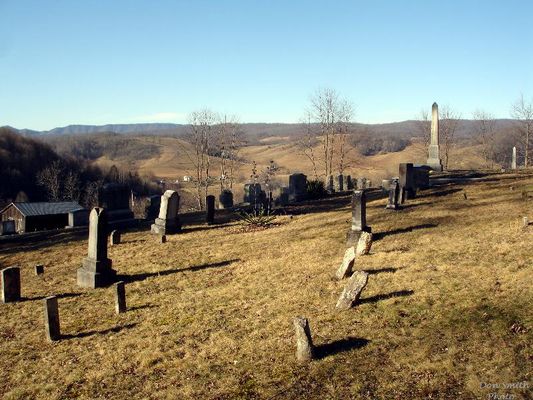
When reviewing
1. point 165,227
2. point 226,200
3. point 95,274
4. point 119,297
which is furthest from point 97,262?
point 226,200

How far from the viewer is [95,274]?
12844 mm

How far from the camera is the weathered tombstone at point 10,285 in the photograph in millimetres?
11906

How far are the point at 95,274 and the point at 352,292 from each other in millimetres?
7591

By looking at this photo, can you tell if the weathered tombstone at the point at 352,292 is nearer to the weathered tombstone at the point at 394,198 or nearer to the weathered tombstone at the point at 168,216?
the weathered tombstone at the point at 394,198

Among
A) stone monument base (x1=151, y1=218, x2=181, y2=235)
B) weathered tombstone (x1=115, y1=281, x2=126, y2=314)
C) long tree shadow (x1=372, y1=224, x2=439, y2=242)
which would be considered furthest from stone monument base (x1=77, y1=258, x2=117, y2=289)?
long tree shadow (x1=372, y1=224, x2=439, y2=242)

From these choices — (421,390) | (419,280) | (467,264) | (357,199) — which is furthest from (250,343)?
(357,199)

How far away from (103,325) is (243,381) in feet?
14.8

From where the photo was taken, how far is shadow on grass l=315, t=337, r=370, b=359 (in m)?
7.39

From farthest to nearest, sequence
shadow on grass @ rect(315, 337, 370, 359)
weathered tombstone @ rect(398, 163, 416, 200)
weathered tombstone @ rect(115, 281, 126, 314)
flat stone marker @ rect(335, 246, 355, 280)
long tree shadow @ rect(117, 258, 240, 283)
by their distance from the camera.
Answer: weathered tombstone @ rect(398, 163, 416, 200)
long tree shadow @ rect(117, 258, 240, 283)
flat stone marker @ rect(335, 246, 355, 280)
weathered tombstone @ rect(115, 281, 126, 314)
shadow on grass @ rect(315, 337, 370, 359)

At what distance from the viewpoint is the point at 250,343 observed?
8.21m

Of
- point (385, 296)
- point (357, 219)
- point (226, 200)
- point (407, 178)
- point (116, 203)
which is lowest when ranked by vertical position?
point (385, 296)

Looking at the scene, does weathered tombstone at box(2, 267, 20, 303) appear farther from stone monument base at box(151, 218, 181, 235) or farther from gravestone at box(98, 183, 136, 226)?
gravestone at box(98, 183, 136, 226)

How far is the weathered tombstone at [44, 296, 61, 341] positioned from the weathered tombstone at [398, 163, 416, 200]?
626 inches

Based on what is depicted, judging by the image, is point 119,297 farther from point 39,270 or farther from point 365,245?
point 365,245
